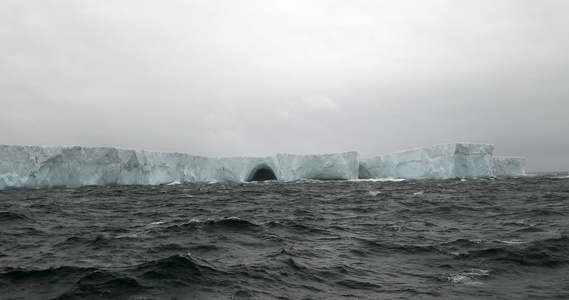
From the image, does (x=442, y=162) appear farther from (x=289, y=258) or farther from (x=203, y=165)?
(x=289, y=258)

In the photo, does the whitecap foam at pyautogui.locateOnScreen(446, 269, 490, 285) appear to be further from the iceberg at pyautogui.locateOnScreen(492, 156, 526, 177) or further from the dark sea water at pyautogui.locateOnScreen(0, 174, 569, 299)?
the iceberg at pyautogui.locateOnScreen(492, 156, 526, 177)

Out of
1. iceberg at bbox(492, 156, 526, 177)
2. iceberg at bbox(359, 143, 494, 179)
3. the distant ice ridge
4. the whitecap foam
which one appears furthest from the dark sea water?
iceberg at bbox(492, 156, 526, 177)

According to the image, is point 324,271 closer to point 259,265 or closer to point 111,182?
point 259,265

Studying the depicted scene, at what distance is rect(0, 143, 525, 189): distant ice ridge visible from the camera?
34.4 m

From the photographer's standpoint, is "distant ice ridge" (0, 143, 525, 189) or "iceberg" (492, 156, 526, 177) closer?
"distant ice ridge" (0, 143, 525, 189)

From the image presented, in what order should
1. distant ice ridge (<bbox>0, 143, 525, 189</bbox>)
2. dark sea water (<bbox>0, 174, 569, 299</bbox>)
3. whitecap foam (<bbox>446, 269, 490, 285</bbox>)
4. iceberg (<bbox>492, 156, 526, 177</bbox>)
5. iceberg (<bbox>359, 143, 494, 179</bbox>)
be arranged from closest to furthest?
dark sea water (<bbox>0, 174, 569, 299</bbox>) < whitecap foam (<bbox>446, 269, 490, 285</bbox>) < distant ice ridge (<bbox>0, 143, 525, 189</bbox>) < iceberg (<bbox>359, 143, 494, 179</bbox>) < iceberg (<bbox>492, 156, 526, 177</bbox>)

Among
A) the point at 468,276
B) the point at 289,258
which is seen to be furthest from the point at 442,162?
the point at 289,258

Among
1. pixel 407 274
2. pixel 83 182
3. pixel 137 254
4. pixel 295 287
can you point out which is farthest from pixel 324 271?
pixel 83 182

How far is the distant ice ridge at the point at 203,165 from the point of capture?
3441 centimetres

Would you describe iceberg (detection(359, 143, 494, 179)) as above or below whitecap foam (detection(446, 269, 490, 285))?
above

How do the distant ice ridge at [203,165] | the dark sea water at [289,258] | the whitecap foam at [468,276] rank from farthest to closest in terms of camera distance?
the distant ice ridge at [203,165], the whitecap foam at [468,276], the dark sea water at [289,258]

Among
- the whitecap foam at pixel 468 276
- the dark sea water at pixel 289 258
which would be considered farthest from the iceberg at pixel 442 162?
the whitecap foam at pixel 468 276

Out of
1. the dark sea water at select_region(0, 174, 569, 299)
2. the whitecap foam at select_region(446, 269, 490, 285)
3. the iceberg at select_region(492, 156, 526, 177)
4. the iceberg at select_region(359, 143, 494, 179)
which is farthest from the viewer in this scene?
the iceberg at select_region(492, 156, 526, 177)

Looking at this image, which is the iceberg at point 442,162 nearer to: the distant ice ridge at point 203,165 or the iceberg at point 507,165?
the distant ice ridge at point 203,165
